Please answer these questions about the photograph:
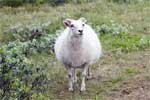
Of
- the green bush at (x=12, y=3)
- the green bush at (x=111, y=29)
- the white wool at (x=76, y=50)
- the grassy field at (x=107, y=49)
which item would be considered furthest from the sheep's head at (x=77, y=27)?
the green bush at (x=12, y=3)

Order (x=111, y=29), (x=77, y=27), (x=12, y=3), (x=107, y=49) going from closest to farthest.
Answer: (x=77, y=27) → (x=107, y=49) → (x=111, y=29) → (x=12, y=3)

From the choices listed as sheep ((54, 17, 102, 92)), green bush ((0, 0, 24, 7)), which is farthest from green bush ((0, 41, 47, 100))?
green bush ((0, 0, 24, 7))

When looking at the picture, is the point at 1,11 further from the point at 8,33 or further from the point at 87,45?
the point at 87,45

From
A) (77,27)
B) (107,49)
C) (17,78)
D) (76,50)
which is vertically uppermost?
(77,27)

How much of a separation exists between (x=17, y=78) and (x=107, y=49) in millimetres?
5984

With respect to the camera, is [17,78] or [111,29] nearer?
[17,78]

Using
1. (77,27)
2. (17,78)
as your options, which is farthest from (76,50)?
(17,78)

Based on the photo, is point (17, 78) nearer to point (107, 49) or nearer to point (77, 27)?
point (77, 27)

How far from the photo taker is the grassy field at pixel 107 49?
31.2 ft

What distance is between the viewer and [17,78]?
6.76 metres

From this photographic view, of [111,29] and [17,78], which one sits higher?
[17,78]

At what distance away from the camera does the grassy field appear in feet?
31.2

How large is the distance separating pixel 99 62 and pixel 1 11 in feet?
29.0

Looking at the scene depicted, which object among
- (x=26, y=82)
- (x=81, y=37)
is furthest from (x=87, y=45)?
(x=26, y=82)
